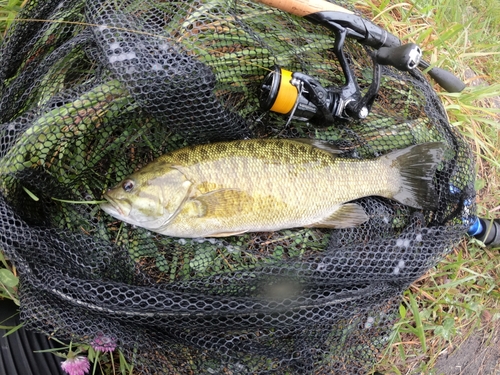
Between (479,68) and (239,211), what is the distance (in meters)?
3.03

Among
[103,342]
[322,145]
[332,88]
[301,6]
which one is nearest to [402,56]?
[332,88]

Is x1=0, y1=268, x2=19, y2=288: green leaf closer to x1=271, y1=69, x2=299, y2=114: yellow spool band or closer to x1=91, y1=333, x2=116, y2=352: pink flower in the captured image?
x1=91, y1=333, x2=116, y2=352: pink flower

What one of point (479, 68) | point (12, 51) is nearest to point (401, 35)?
point (479, 68)

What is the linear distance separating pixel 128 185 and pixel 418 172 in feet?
6.19

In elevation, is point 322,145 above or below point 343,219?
above

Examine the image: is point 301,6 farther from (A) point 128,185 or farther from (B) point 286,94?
(A) point 128,185

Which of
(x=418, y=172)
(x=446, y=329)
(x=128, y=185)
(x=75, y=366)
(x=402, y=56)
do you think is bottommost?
(x=446, y=329)

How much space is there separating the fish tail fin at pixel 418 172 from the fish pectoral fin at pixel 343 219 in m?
0.28

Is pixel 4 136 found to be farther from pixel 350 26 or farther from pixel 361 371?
pixel 361 371

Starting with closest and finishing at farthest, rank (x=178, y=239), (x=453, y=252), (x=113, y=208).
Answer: (x=113, y=208)
(x=178, y=239)
(x=453, y=252)

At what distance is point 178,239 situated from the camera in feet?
8.29

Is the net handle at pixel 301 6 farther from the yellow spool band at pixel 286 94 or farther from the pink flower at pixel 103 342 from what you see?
the pink flower at pixel 103 342

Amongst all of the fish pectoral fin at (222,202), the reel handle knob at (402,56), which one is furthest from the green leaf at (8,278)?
the reel handle knob at (402,56)

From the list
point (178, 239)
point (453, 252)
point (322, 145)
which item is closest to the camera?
point (178, 239)
